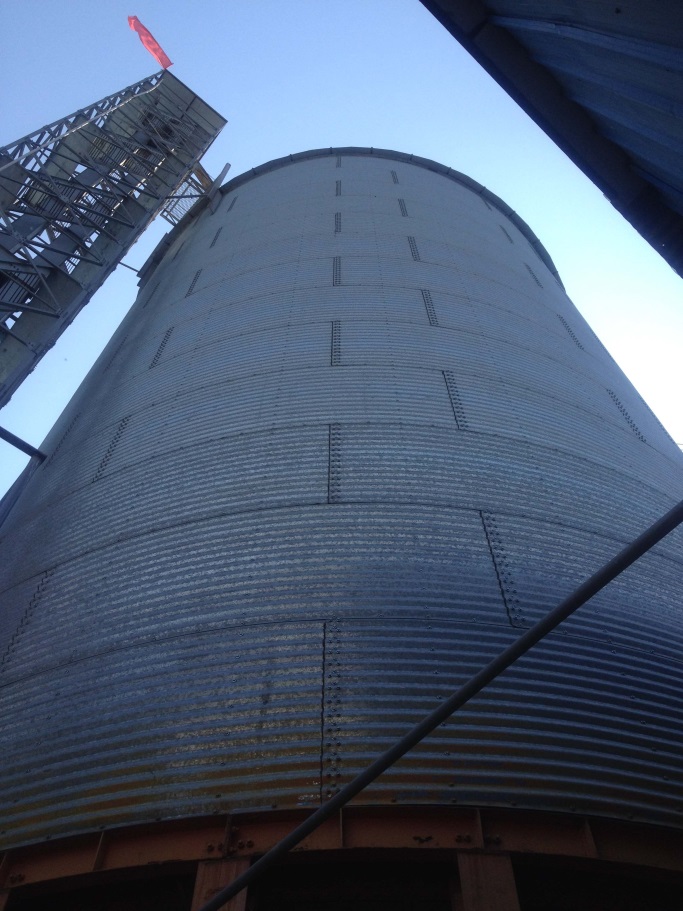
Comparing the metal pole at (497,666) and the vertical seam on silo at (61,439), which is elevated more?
the vertical seam on silo at (61,439)

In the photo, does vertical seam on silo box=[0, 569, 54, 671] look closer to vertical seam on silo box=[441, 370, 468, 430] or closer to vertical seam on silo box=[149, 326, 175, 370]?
vertical seam on silo box=[149, 326, 175, 370]

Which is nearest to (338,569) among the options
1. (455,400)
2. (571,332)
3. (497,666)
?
(497,666)

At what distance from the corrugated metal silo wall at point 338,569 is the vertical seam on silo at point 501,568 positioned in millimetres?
21

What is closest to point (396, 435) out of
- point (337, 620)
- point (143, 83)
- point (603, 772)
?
point (337, 620)

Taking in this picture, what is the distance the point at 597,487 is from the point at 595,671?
2.25 m

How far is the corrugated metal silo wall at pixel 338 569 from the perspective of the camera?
401 centimetres

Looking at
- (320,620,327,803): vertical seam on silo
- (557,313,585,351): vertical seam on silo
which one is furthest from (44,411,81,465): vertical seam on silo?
(557,313,585,351): vertical seam on silo

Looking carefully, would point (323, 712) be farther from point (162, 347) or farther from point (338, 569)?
point (162, 347)

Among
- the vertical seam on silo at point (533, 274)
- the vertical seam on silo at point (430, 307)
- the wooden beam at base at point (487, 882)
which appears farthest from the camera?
the vertical seam on silo at point (533, 274)

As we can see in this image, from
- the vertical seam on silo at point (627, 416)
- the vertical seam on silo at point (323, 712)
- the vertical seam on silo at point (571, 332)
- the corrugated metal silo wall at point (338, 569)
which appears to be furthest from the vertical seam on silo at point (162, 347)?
the vertical seam on silo at point (627, 416)

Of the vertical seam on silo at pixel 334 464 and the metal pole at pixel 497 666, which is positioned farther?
the vertical seam on silo at pixel 334 464

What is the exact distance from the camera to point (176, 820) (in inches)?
148

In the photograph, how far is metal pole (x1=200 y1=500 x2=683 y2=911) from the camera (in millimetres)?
2434

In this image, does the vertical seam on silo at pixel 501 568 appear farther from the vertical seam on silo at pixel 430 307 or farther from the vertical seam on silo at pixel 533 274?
the vertical seam on silo at pixel 533 274
